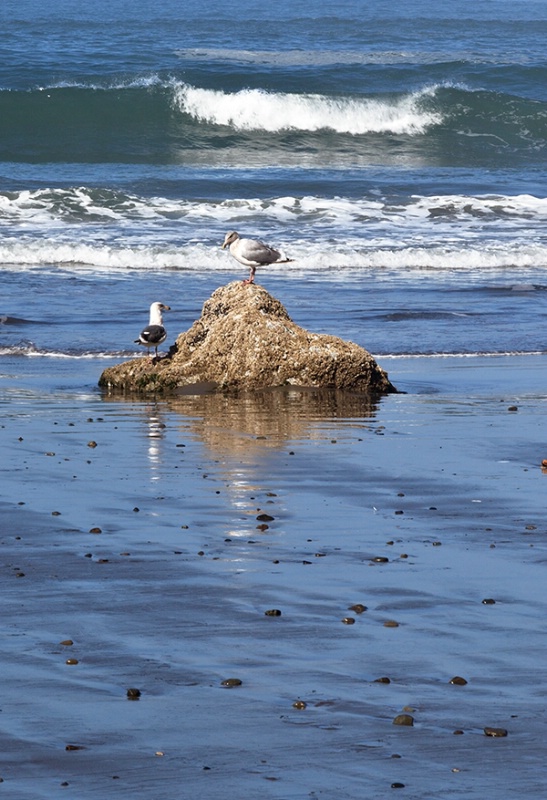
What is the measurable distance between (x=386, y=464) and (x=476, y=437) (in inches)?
41.6

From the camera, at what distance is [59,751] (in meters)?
3.64

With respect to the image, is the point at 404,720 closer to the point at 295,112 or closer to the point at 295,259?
the point at 295,259

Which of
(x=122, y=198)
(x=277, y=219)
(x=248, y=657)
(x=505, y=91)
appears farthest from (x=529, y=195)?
(x=248, y=657)

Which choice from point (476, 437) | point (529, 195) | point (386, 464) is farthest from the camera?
point (529, 195)

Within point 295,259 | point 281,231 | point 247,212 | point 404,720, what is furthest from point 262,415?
point 247,212

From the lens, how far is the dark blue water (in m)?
14.3

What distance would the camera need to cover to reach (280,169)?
2709cm

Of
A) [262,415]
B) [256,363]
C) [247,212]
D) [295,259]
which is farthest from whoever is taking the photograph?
[247,212]

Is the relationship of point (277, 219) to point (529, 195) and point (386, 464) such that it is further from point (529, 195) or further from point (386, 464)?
point (386, 464)

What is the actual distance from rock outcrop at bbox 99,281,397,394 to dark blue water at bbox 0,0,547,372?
1642mm

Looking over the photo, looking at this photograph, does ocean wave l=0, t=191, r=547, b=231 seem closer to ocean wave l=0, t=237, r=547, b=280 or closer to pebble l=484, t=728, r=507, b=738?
ocean wave l=0, t=237, r=547, b=280

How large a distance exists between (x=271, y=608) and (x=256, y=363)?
17.2ft

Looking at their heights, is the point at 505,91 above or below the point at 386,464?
above

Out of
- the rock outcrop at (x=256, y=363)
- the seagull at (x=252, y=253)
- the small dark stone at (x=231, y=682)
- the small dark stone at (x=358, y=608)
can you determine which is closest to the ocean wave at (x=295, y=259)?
the seagull at (x=252, y=253)
